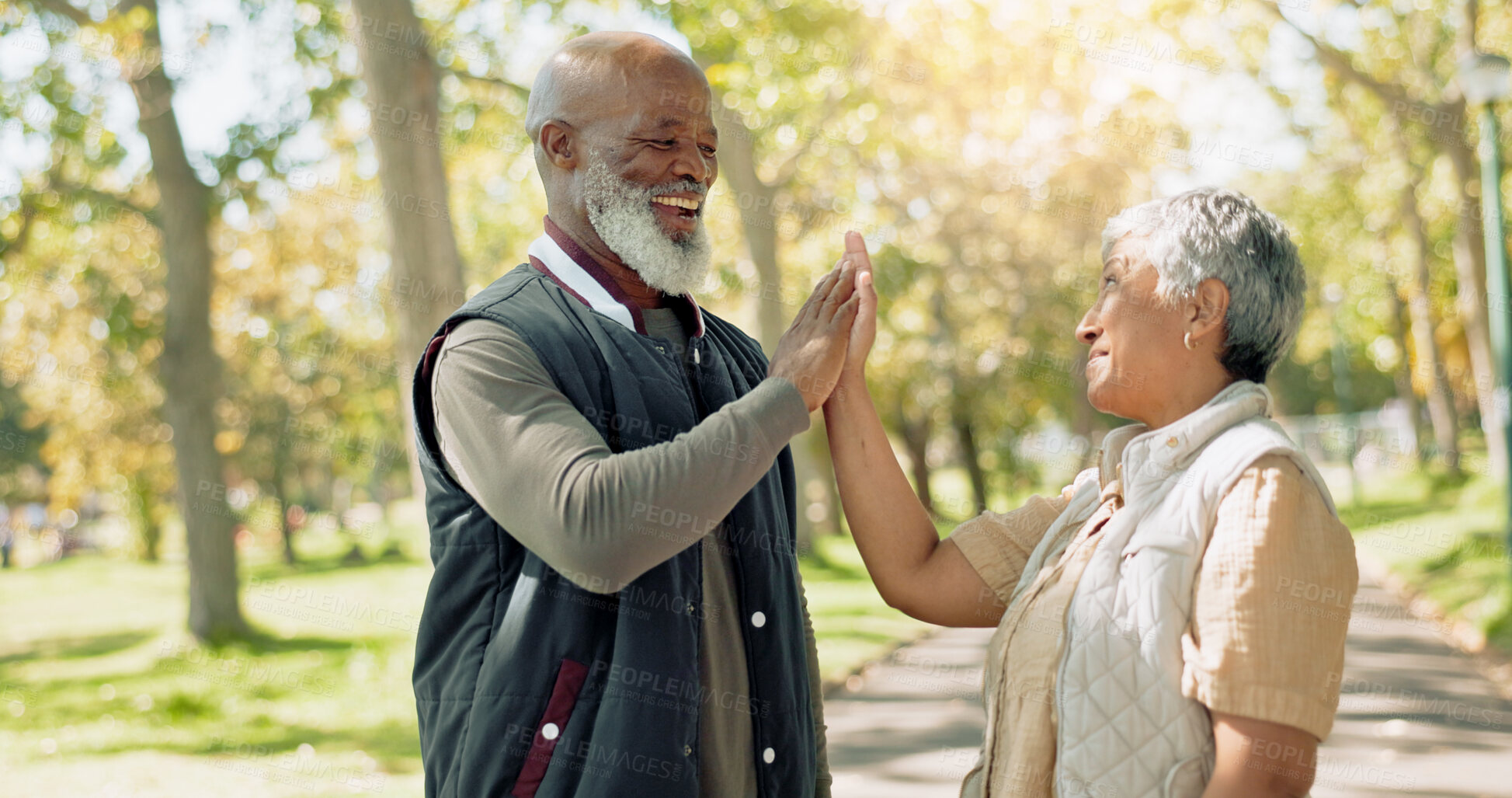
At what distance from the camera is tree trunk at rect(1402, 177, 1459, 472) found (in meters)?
22.4

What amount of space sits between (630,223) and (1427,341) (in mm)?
25494

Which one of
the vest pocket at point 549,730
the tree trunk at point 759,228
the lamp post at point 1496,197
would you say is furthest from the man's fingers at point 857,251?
the lamp post at point 1496,197

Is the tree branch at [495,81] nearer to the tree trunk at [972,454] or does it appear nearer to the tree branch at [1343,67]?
the tree branch at [1343,67]

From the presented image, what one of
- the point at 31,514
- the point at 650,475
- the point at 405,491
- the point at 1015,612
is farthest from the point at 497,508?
the point at 405,491

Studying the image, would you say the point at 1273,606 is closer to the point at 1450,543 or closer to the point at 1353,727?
the point at 1353,727

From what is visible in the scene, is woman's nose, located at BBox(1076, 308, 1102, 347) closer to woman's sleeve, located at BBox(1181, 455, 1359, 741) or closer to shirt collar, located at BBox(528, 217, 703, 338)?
woman's sleeve, located at BBox(1181, 455, 1359, 741)

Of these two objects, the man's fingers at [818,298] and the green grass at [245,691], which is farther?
the green grass at [245,691]

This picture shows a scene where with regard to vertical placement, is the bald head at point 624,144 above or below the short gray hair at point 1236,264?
above

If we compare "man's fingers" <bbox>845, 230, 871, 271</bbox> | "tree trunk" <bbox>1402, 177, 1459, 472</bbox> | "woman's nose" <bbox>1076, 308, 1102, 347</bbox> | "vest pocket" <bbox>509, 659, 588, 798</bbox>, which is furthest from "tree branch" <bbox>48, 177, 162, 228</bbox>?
"tree trunk" <bbox>1402, 177, 1459, 472</bbox>

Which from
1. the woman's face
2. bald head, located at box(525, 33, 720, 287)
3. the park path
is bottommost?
the park path

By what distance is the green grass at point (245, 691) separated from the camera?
745 centimetres

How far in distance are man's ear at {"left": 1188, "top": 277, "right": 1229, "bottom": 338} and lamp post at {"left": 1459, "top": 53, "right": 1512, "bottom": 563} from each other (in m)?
10.7

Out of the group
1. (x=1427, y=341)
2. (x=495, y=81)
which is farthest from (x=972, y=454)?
(x=495, y=81)

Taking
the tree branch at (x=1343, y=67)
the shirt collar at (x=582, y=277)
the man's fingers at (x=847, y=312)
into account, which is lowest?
the man's fingers at (x=847, y=312)
